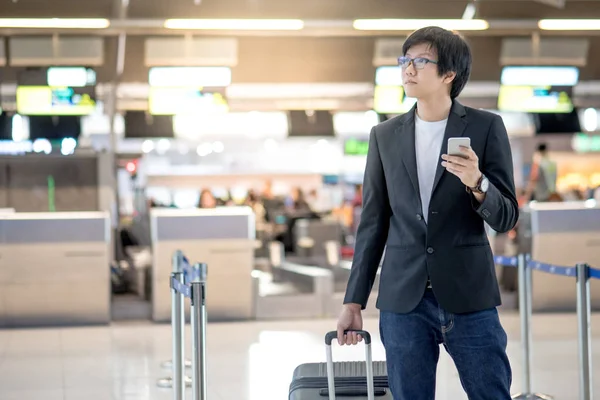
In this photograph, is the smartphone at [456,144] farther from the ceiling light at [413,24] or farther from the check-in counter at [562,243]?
the ceiling light at [413,24]

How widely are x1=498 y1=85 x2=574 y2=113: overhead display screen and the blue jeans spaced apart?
11.4m

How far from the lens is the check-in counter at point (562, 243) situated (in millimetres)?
10977

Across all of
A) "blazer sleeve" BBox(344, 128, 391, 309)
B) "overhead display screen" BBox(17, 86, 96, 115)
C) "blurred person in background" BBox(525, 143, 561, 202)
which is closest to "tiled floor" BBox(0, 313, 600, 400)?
"blurred person in background" BBox(525, 143, 561, 202)

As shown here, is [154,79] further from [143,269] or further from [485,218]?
[485,218]

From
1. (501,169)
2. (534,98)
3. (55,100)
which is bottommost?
(501,169)

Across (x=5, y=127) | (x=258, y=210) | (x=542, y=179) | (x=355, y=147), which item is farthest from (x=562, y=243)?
(x=355, y=147)

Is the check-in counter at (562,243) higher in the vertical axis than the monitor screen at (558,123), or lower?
lower

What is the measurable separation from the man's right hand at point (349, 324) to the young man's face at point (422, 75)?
686 millimetres

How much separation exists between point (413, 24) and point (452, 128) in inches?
359

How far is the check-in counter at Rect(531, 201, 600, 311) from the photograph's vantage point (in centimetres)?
1098

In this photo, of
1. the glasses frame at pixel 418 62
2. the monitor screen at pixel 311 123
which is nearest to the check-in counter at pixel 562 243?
the glasses frame at pixel 418 62

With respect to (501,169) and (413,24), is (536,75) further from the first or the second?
(501,169)

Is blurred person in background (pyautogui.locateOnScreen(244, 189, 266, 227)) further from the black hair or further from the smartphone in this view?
the smartphone

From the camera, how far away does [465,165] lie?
2627mm
